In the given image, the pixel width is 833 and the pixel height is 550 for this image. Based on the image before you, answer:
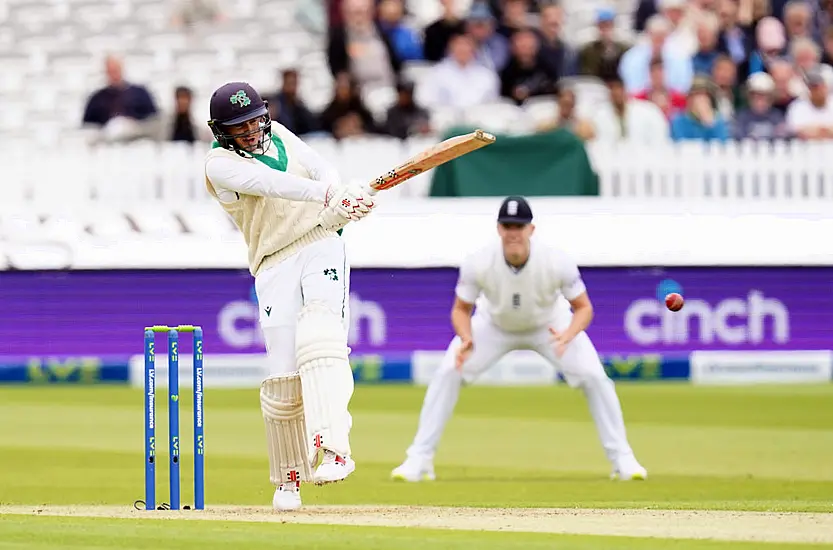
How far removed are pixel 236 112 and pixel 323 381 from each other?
108 centimetres

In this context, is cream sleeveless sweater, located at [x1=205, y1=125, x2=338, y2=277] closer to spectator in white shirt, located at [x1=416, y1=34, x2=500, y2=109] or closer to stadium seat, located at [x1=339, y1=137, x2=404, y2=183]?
stadium seat, located at [x1=339, y1=137, x2=404, y2=183]

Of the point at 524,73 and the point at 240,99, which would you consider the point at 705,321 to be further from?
the point at 240,99

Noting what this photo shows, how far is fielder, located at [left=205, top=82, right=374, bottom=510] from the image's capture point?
7.13 m

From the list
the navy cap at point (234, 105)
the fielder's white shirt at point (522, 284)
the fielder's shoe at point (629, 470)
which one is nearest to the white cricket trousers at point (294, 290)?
the navy cap at point (234, 105)

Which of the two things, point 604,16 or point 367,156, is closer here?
point 367,156

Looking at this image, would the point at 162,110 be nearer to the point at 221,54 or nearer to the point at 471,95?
the point at 221,54

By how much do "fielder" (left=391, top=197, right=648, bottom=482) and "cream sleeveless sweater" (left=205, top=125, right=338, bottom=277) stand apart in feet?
6.34

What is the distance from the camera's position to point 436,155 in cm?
705

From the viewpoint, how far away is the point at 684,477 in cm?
904

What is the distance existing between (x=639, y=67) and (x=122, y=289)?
4896mm

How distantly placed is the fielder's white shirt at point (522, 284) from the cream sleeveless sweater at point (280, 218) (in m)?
2.05

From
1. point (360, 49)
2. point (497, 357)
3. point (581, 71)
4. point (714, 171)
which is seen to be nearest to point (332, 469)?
point (497, 357)

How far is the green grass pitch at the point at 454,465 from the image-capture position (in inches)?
256

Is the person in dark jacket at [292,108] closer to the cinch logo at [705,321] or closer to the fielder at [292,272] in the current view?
the cinch logo at [705,321]
